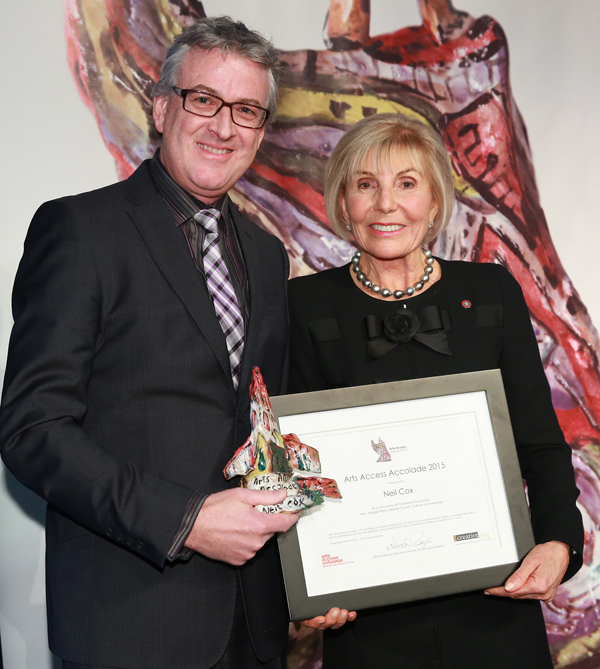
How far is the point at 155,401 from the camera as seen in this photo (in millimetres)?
1484

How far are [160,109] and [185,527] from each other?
1.09 meters

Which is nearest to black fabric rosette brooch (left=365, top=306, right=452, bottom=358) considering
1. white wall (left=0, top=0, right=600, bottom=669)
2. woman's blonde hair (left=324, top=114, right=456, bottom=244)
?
woman's blonde hair (left=324, top=114, right=456, bottom=244)

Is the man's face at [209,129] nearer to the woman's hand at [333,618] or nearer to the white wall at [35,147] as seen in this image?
the white wall at [35,147]

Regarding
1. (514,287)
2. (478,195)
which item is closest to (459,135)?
(478,195)

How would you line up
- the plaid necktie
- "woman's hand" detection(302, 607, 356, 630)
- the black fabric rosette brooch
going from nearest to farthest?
"woman's hand" detection(302, 607, 356, 630) → the plaid necktie → the black fabric rosette brooch

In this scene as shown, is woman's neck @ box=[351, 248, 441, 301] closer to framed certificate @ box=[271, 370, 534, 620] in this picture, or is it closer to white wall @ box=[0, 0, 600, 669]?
framed certificate @ box=[271, 370, 534, 620]

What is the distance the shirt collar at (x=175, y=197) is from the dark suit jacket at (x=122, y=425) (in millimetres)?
62

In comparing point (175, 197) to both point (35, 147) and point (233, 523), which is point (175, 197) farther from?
point (35, 147)

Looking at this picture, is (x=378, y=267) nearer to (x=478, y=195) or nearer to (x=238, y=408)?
(x=238, y=408)

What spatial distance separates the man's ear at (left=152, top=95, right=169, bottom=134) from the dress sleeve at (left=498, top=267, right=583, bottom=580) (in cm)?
104

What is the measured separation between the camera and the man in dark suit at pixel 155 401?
4.43 feet

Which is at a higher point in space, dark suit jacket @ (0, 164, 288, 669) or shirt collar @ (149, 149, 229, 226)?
shirt collar @ (149, 149, 229, 226)

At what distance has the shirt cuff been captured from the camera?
1329mm
